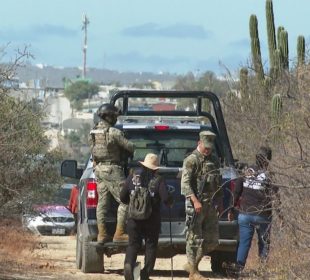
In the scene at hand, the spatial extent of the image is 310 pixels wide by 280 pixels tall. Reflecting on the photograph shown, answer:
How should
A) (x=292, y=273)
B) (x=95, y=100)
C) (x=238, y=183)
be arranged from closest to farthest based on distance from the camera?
1. (x=292, y=273)
2. (x=238, y=183)
3. (x=95, y=100)

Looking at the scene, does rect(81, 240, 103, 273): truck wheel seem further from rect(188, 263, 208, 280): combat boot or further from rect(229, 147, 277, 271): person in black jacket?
rect(229, 147, 277, 271): person in black jacket

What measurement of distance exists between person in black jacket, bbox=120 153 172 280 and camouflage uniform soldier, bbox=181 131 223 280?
0.30 metres

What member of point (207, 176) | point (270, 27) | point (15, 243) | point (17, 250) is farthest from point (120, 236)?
point (270, 27)

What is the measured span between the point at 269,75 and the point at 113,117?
1208 cm

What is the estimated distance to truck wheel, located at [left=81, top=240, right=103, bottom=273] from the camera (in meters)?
14.0

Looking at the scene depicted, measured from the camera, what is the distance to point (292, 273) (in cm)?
1079

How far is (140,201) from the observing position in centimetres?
1245

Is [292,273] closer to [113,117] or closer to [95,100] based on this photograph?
[113,117]

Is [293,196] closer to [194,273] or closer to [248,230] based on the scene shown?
[194,273]

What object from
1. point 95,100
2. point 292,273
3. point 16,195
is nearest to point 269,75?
point 16,195

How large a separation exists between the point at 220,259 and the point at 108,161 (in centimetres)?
232

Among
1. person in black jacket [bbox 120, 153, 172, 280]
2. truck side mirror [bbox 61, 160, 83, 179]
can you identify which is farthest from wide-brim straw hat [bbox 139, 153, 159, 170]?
truck side mirror [bbox 61, 160, 83, 179]

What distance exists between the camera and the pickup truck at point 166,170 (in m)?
13.6

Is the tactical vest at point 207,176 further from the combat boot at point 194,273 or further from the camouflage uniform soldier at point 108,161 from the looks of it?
the camouflage uniform soldier at point 108,161
